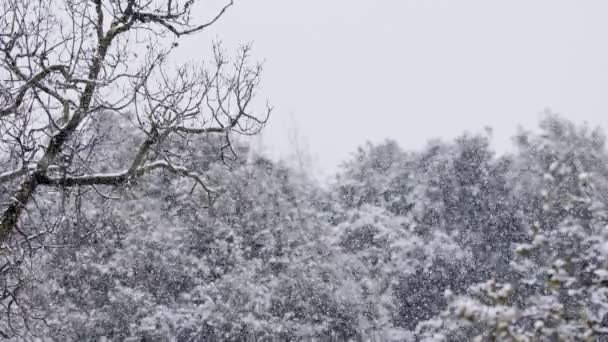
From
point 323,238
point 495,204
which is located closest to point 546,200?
point 323,238

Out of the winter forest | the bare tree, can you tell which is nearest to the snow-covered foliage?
the winter forest

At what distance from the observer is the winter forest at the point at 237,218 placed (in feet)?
18.9

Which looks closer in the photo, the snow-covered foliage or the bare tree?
the bare tree

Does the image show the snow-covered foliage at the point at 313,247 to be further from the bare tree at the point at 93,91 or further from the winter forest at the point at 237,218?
the bare tree at the point at 93,91

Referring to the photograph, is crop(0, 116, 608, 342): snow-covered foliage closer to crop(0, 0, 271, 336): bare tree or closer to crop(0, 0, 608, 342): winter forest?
crop(0, 0, 608, 342): winter forest

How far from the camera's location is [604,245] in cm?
355

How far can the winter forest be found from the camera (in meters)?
5.76

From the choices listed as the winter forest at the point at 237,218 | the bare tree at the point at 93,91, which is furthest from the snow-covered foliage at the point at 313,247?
the bare tree at the point at 93,91

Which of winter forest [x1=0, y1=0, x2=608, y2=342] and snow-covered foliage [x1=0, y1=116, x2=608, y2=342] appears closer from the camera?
winter forest [x1=0, y1=0, x2=608, y2=342]

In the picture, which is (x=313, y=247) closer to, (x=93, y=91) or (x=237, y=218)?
(x=237, y=218)

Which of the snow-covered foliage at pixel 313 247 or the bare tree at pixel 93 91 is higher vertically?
the snow-covered foliage at pixel 313 247

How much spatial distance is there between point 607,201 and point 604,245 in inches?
464

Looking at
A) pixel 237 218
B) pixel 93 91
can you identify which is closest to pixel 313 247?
pixel 237 218

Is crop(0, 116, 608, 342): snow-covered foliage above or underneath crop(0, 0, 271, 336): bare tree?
above
